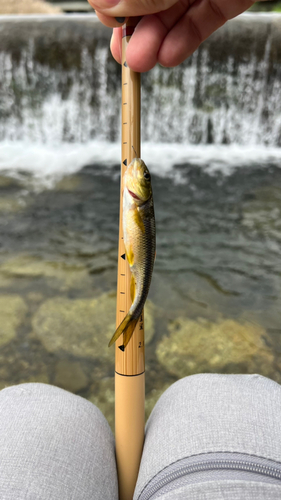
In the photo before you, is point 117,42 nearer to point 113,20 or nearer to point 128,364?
point 113,20

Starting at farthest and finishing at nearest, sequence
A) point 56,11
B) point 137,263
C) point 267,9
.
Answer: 1. point 267,9
2. point 56,11
3. point 137,263

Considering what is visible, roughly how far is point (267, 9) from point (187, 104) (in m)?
6.31

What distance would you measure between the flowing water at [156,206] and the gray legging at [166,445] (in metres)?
1.06

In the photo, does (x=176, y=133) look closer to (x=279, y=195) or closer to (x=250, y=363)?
(x=279, y=195)

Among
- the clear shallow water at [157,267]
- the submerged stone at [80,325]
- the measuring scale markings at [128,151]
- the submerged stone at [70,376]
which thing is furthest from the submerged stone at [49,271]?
the measuring scale markings at [128,151]

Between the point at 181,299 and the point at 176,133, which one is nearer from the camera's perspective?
the point at 181,299

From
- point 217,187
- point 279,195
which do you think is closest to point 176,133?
point 217,187

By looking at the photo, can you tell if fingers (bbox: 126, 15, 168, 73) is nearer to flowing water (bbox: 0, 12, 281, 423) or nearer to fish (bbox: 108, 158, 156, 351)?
fish (bbox: 108, 158, 156, 351)

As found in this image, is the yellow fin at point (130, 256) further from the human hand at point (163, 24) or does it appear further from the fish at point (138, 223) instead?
the human hand at point (163, 24)

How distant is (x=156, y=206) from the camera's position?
3773mm

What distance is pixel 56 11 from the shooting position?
8625 millimetres

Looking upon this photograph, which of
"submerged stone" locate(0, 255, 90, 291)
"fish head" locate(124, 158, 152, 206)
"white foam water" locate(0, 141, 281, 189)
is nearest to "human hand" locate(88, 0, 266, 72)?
"fish head" locate(124, 158, 152, 206)

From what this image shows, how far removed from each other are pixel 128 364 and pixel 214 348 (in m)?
1.52

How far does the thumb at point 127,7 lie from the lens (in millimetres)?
691
